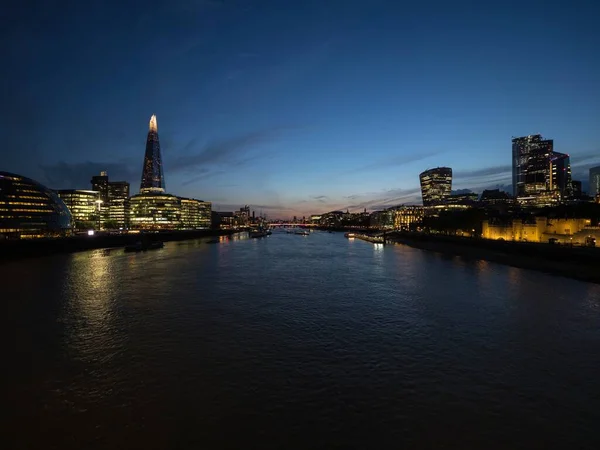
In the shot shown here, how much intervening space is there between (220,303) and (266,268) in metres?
21.3

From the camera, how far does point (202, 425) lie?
9320 mm

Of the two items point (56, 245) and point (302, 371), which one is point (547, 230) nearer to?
point (302, 371)

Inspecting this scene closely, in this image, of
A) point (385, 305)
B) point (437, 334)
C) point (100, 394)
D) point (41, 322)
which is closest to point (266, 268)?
point (385, 305)

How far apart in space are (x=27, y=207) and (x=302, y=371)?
121 metres

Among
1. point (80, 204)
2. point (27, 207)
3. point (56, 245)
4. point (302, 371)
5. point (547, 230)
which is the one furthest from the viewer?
point (80, 204)

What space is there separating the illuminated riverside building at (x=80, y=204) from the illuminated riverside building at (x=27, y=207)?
77574 millimetres

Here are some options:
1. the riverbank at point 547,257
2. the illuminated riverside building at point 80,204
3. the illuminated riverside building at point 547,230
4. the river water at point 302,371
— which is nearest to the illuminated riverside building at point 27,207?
the illuminated riverside building at point 80,204

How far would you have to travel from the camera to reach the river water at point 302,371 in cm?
906

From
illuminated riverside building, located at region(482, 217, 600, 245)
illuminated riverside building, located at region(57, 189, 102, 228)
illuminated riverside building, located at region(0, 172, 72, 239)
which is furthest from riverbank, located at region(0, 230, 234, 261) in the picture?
illuminated riverside building, located at region(57, 189, 102, 228)

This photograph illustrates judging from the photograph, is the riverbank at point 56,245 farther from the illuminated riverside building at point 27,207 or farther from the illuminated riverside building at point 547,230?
the illuminated riverside building at point 547,230

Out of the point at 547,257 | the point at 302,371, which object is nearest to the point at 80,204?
the point at 547,257

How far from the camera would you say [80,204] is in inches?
7475

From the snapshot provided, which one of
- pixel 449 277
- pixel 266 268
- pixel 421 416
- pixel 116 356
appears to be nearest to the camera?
pixel 421 416

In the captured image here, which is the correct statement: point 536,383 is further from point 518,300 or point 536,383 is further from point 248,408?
point 518,300
